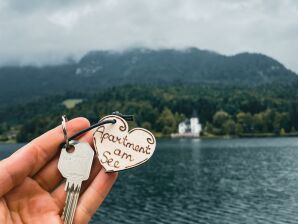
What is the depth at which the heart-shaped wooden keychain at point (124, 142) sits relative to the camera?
12.0 feet

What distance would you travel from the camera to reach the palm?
3.67 m

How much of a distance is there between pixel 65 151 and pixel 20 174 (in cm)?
39

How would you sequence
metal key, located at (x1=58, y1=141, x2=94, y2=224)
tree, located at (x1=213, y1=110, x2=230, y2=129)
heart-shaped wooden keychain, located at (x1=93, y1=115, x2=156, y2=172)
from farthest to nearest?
tree, located at (x1=213, y1=110, x2=230, y2=129) < heart-shaped wooden keychain, located at (x1=93, y1=115, x2=156, y2=172) < metal key, located at (x1=58, y1=141, x2=94, y2=224)

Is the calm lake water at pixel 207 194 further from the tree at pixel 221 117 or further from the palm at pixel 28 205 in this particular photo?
the tree at pixel 221 117

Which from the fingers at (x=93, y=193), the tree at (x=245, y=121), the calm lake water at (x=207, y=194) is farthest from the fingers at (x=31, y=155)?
the tree at (x=245, y=121)

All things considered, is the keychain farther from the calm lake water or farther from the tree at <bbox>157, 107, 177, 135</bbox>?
the tree at <bbox>157, 107, 177, 135</bbox>

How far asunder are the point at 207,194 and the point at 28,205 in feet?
170

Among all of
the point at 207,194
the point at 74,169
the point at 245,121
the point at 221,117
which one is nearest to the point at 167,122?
the point at 221,117

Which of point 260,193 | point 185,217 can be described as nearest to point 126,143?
point 185,217

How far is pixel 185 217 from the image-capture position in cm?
3997

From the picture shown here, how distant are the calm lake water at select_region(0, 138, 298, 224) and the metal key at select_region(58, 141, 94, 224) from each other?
116 feet

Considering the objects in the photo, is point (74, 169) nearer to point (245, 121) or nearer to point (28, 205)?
point (28, 205)

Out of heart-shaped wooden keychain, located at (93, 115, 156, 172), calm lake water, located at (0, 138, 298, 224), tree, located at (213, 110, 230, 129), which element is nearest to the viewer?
heart-shaped wooden keychain, located at (93, 115, 156, 172)

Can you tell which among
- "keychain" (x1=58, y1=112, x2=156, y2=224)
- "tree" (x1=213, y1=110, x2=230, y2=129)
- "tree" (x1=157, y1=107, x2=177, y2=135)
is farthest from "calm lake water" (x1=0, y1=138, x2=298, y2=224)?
"tree" (x1=157, y1=107, x2=177, y2=135)
